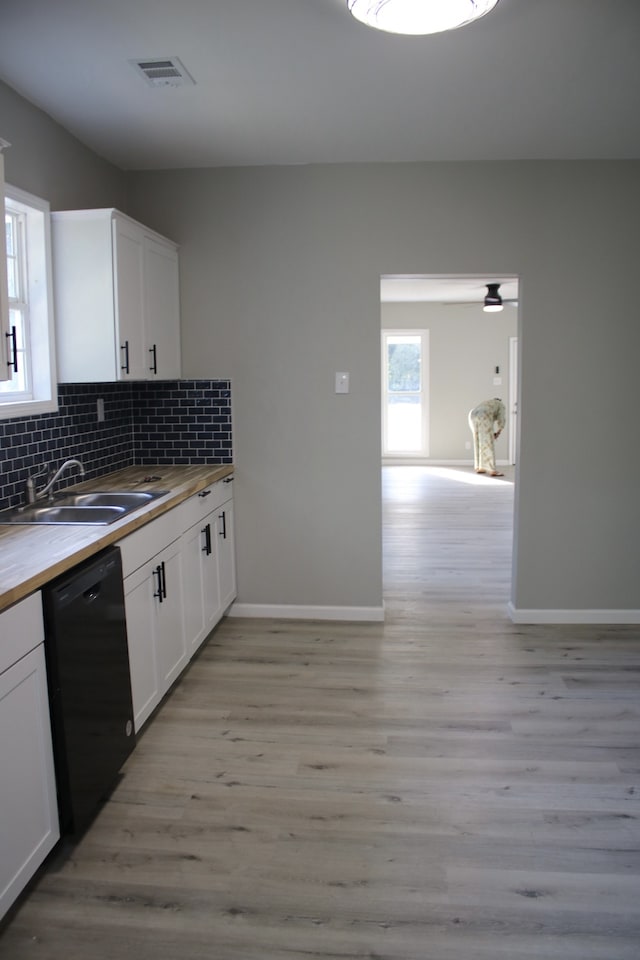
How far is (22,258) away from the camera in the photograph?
10.2 ft

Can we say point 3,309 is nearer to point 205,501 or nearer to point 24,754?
point 24,754

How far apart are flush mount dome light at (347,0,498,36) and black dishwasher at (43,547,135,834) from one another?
1844 millimetres

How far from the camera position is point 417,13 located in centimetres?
223

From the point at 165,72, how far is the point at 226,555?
7.73 feet

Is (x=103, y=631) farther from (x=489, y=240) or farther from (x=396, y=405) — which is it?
(x=396, y=405)

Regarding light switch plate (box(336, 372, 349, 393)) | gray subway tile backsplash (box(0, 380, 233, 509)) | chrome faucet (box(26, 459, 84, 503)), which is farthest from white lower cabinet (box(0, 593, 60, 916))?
light switch plate (box(336, 372, 349, 393))

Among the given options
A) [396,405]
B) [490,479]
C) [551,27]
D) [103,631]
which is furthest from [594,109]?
[396,405]

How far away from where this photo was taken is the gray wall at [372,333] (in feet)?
13.2

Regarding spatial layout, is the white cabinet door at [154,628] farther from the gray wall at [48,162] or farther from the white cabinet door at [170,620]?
the gray wall at [48,162]

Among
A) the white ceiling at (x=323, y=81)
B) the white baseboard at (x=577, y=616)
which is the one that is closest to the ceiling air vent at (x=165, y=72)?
the white ceiling at (x=323, y=81)

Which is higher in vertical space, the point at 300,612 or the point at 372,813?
the point at 300,612

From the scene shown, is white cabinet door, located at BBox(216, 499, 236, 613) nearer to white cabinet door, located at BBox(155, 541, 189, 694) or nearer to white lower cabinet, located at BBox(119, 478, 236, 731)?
white lower cabinet, located at BBox(119, 478, 236, 731)

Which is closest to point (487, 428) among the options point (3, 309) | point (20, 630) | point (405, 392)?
point (405, 392)

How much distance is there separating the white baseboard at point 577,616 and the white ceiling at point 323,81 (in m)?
2.47
